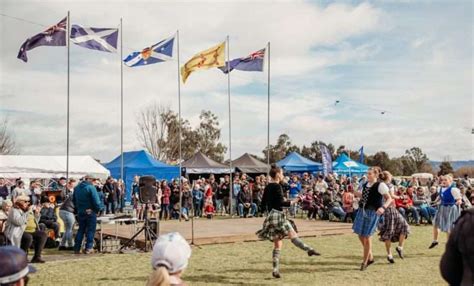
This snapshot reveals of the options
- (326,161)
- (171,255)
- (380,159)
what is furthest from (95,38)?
(380,159)

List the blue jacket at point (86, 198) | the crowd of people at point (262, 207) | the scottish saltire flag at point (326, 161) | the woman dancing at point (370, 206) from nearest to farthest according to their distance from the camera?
the crowd of people at point (262, 207) < the woman dancing at point (370, 206) < the blue jacket at point (86, 198) < the scottish saltire flag at point (326, 161)

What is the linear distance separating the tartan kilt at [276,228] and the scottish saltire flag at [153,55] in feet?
42.0

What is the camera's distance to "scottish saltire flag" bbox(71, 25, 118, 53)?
17797 millimetres

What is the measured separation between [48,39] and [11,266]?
52.1 feet

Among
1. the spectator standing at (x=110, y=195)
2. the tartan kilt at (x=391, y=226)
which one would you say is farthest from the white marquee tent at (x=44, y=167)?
the tartan kilt at (x=391, y=226)

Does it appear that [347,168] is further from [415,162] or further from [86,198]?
[415,162]

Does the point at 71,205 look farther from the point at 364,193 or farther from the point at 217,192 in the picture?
the point at 217,192

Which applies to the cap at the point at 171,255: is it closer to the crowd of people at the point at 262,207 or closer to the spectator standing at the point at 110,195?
the crowd of people at the point at 262,207

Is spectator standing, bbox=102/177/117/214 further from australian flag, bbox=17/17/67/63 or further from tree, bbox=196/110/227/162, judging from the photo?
tree, bbox=196/110/227/162

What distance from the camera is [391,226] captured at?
9.93m

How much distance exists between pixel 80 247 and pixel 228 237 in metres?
3.37

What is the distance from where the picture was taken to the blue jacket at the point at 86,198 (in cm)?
1115

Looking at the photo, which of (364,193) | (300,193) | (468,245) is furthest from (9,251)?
(300,193)

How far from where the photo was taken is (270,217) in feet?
27.6
